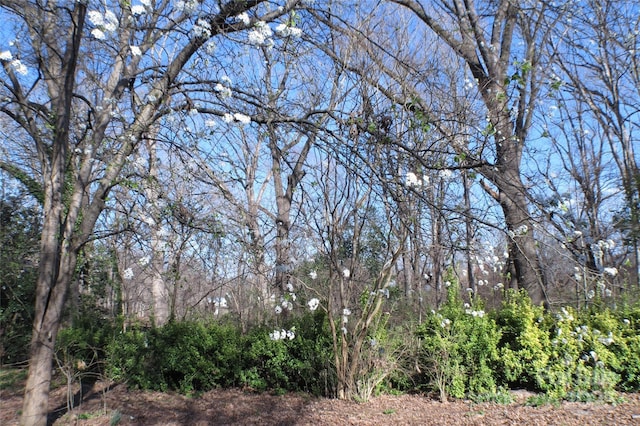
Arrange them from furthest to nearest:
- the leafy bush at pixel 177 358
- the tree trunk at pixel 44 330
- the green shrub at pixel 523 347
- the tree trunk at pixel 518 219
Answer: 1. the leafy bush at pixel 177 358
2. the green shrub at pixel 523 347
3. the tree trunk at pixel 44 330
4. the tree trunk at pixel 518 219

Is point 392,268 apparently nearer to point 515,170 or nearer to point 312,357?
point 312,357

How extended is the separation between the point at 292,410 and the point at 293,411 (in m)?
0.05

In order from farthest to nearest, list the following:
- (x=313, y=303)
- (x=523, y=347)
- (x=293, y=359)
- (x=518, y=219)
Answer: (x=293, y=359)
(x=523, y=347)
(x=313, y=303)
(x=518, y=219)

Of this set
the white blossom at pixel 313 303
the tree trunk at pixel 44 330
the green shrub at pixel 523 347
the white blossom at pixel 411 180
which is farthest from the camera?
the green shrub at pixel 523 347

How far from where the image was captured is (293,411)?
563cm

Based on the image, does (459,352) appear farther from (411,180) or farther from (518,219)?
(411,180)

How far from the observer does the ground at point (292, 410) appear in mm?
5074

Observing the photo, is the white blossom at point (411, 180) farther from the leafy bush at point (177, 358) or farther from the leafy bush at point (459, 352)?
the leafy bush at point (177, 358)

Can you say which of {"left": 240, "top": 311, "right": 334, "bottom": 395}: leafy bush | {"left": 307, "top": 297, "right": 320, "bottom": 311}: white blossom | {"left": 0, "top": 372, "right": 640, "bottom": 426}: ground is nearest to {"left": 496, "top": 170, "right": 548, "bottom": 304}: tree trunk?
{"left": 0, "top": 372, "right": 640, "bottom": 426}: ground

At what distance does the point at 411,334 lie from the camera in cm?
677

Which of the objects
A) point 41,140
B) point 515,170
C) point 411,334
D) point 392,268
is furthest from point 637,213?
point 41,140

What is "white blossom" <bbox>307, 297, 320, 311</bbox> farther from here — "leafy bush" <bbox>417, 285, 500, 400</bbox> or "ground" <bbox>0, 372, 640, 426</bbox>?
"leafy bush" <bbox>417, 285, 500, 400</bbox>

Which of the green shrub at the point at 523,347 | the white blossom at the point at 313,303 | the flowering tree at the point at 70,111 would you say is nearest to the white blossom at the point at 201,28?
the flowering tree at the point at 70,111

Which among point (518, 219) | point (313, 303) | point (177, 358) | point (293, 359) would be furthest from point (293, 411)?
point (518, 219)
